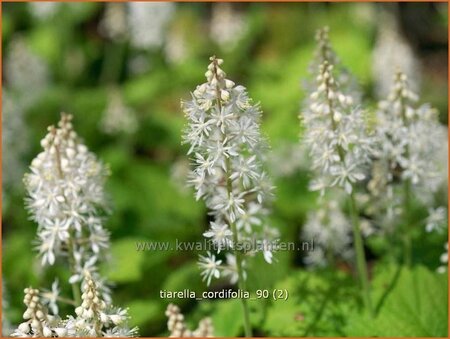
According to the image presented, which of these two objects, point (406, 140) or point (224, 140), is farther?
point (406, 140)

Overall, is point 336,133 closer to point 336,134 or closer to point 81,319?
point 336,134

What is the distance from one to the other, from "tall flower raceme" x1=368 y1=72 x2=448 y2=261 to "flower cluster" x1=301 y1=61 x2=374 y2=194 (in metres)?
0.35

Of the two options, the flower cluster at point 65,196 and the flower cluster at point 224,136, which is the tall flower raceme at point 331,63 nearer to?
the flower cluster at point 224,136

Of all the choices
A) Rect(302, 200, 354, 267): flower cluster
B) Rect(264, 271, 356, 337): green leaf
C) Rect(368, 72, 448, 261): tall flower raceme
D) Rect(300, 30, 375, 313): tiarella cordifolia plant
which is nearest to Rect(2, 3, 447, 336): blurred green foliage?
Rect(264, 271, 356, 337): green leaf

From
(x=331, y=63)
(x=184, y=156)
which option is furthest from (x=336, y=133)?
(x=184, y=156)

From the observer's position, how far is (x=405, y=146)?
185 inches

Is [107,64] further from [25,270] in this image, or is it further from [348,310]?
[348,310]

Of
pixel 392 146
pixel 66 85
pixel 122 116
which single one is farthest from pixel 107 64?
pixel 392 146

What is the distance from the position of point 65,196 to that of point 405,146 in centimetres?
235

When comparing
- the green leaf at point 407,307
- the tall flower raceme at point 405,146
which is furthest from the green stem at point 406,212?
the green leaf at point 407,307

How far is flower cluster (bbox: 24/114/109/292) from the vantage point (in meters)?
4.09

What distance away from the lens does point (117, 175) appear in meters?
8.22

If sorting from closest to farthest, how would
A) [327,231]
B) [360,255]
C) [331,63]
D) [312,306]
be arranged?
[360,255] < [331,63] < [312,306] < [327,231]

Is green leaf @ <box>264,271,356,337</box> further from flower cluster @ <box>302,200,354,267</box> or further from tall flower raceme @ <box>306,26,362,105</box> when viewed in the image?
tall flower raceme @ <box>306,26,362,105</box>
